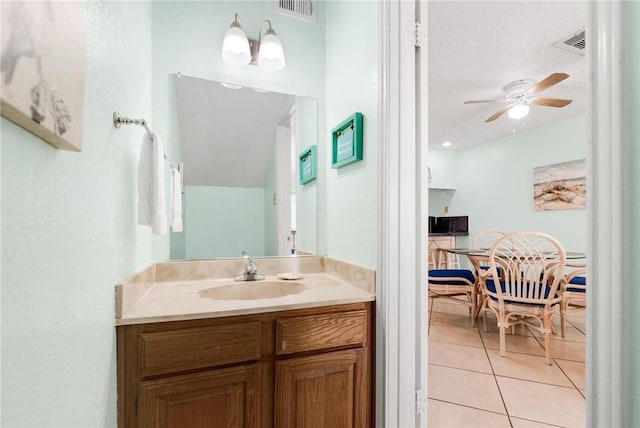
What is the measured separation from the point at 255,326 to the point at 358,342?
17.1 inches

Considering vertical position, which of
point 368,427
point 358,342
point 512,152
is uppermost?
point 512,152

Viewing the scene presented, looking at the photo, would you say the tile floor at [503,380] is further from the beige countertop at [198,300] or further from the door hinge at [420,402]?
the beige countertop at [198,300]

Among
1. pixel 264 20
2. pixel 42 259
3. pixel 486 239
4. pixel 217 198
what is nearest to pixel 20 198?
pixel 42 259

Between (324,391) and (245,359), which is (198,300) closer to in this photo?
(245,359)

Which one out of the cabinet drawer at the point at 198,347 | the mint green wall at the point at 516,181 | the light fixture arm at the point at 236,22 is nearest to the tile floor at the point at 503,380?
the cabinet drawer at the point at 198,347

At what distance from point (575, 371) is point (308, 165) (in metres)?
2.34

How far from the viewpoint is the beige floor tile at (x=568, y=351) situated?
229 cm

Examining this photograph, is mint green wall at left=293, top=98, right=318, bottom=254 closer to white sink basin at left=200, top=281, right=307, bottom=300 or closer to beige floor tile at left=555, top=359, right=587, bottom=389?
white sink basin at left=200, top=281, right=307, bottom=300

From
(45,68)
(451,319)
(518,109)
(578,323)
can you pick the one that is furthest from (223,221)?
(578,323)

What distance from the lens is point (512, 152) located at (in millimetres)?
4754

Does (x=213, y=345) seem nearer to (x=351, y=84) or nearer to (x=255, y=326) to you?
(x=255, y=326)

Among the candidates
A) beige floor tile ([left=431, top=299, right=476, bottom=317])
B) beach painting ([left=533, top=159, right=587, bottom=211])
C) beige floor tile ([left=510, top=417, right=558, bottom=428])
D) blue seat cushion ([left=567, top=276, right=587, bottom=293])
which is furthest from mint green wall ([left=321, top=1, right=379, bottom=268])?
beach painting ([left=533, top=159, right=587, bottom=211])

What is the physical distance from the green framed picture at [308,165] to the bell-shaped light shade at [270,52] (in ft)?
1.70

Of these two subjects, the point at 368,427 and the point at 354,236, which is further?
the point at 354,236
